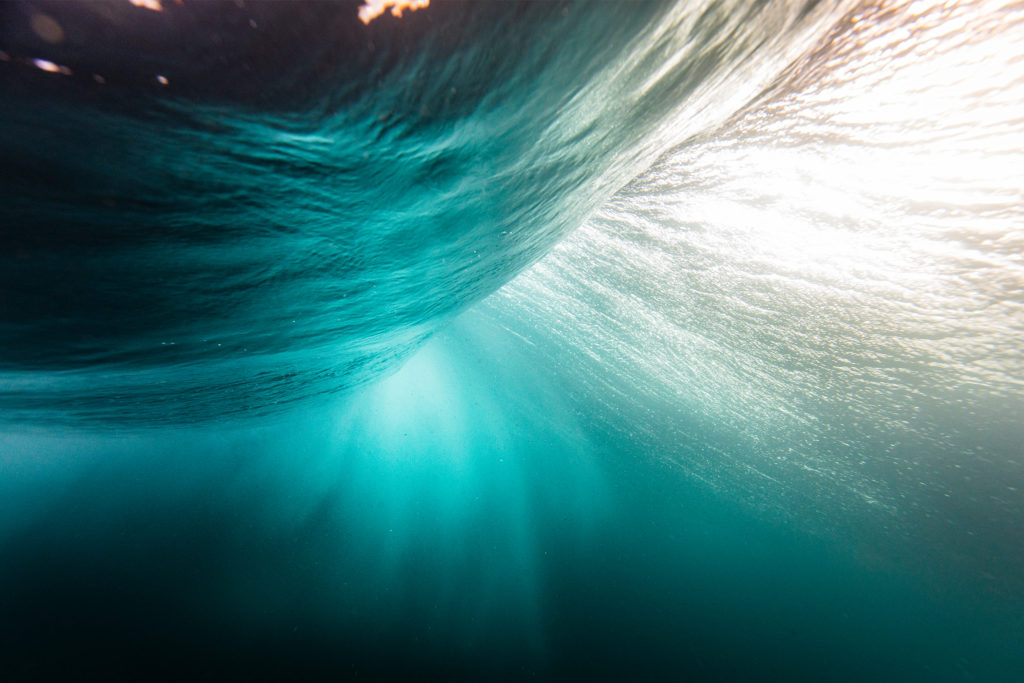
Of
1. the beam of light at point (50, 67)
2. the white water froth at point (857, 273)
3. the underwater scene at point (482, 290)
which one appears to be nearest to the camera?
the beam of light at point (50, 67)

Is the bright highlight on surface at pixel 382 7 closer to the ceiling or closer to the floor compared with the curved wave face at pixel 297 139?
closer to the floor

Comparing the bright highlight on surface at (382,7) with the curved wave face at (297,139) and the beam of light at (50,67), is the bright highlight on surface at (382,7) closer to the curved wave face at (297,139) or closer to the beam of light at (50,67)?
the curved wave face at (297,139)

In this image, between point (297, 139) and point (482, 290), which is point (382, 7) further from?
point (482, 290)

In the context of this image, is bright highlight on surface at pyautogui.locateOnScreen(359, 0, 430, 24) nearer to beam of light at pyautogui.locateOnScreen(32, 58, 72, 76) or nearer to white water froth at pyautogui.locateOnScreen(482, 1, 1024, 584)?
beam of light at pyautogui.locateOnScreen(32, 58, 72, 76)

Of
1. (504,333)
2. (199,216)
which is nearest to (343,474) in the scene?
(504,333)

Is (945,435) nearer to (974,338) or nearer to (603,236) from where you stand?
(974,338)

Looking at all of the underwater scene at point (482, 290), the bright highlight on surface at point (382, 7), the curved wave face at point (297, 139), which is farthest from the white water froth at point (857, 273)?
the bright highlight on surface at point (382, 7)

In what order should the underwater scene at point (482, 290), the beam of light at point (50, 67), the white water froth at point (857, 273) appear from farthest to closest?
the white water froth at point (857, 273) < the underwater scene at point (482, 290) < the beam of light at point (50, 67)
